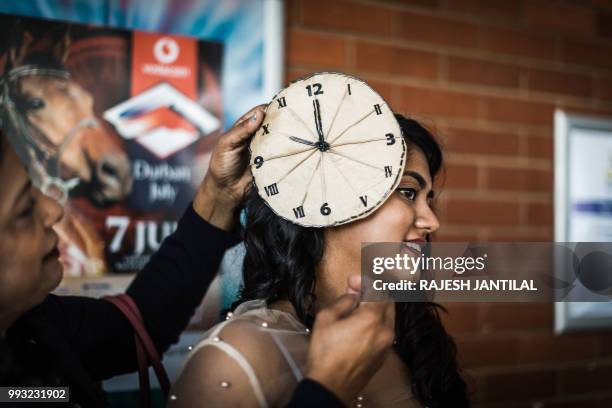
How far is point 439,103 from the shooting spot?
2.21m

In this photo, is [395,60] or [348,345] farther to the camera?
[395,60]

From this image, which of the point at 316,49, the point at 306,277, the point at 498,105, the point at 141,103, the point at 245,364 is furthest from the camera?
the point at 498,105

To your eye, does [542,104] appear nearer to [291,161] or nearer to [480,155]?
[480,155]

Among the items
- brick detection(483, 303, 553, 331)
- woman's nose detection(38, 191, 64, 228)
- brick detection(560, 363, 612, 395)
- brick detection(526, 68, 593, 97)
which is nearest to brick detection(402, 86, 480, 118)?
brick detection(526, 68, 593, 97)

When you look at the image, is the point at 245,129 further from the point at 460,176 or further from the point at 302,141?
the point at 460,176

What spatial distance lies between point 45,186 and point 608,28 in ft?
7.52

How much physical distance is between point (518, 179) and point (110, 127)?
5.01 feet

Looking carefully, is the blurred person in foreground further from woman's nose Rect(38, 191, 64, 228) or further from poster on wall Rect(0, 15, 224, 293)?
poster on wall Rect(0, 15, 224, 293)

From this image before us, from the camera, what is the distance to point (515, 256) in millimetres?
1062

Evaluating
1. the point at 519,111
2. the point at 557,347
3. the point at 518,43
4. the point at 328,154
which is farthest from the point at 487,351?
the point at 328,154

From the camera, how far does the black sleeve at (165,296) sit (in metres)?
1.25

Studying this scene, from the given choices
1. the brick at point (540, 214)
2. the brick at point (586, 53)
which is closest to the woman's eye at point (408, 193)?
the brick at point (540, 214)

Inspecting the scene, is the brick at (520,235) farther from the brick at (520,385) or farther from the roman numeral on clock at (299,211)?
the roman numeral on clock at (299,211)

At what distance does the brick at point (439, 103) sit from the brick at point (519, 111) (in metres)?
0.08
